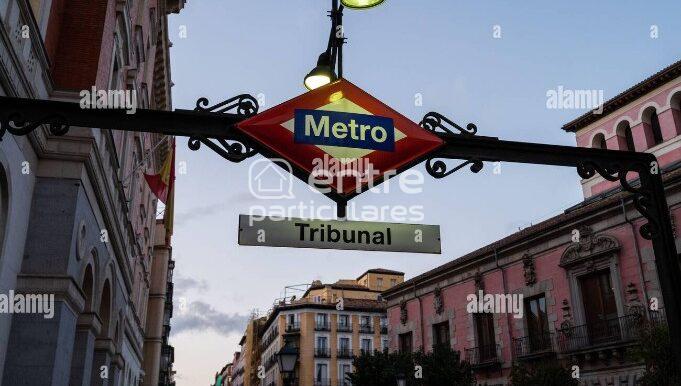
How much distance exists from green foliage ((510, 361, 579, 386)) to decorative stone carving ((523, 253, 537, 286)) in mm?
4009

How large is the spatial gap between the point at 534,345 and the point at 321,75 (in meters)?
18.8

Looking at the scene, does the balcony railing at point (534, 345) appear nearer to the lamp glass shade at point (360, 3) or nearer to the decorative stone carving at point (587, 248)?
the decorative stone carving at point (587, 248)

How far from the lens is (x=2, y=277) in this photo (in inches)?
304

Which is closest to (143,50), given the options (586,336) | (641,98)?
(586,336)

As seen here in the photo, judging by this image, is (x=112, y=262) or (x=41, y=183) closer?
(x=41, y=183)

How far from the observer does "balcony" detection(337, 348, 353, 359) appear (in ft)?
215

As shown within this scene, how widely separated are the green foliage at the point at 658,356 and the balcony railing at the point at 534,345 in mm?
5644

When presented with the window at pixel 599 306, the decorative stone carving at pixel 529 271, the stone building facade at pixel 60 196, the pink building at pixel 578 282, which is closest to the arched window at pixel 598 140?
the pink building at pixel 578 282

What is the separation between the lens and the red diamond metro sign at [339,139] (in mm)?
4777

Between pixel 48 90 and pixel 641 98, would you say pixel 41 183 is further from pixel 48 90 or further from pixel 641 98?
pixel 641 98

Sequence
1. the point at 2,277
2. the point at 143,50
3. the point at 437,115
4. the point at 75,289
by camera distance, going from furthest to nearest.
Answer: the point at 143,50, the point at 75,289, the point at 2,277, the point at 437,115

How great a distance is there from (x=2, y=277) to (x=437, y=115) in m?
6.02

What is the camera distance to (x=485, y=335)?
24.5m

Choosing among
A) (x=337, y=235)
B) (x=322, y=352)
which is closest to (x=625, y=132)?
(x=337, y=235)
